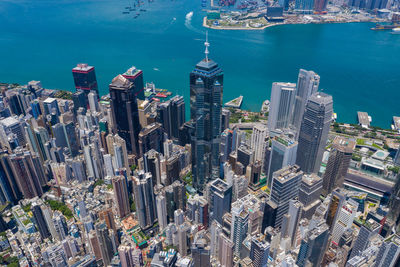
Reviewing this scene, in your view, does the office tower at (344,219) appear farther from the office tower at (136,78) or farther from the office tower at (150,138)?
the office tower at (136,78)

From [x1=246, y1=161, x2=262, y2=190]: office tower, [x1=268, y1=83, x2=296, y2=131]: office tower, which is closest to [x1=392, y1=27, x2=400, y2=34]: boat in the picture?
[x1=268, y1=83, x2=296, y2=131]: office tower

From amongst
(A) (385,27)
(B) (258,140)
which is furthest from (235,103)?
(A) (385,27)

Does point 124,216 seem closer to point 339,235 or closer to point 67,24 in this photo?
point 339,235

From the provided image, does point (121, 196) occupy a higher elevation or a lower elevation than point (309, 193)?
lower

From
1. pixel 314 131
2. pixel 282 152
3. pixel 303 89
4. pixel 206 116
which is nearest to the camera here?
pixel 206 116

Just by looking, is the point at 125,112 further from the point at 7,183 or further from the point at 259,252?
the point at 259,252

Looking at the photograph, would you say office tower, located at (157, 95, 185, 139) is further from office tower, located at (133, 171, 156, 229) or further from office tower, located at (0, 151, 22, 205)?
office tower, located at (0, 151, 22, 205)

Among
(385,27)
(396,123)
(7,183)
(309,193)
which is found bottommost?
(396,123)

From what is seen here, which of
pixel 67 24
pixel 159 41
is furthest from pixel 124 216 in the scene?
pixel 67 24
